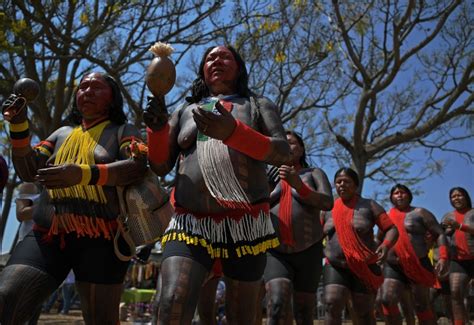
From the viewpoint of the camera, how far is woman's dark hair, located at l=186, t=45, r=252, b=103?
342 centimetres

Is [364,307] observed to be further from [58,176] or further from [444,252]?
[58,176]

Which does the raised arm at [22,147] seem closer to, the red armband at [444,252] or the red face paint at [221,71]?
the red face paint at [221,71]

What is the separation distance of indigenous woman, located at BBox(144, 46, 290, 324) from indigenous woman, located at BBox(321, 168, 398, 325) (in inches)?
107

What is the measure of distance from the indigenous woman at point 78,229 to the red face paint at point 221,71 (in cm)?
52

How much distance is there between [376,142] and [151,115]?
12.2m

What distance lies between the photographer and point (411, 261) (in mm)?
7488

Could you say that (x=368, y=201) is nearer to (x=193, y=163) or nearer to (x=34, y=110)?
(x=193, y=163)

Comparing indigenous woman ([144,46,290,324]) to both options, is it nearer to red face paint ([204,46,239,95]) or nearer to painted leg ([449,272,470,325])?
red face paint ([204,46,239,95])

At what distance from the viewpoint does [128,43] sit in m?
12.1

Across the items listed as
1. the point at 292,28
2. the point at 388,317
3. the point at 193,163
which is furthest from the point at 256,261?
the point at 292,28

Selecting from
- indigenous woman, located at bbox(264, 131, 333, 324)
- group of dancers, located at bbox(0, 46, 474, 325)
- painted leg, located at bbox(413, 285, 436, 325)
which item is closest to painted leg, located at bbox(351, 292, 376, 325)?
indigenous woman, located at bbox(264, 131, 333, 324)

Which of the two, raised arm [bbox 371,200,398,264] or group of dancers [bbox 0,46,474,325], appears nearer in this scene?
group of dancers [bbox 0,46,474,325]

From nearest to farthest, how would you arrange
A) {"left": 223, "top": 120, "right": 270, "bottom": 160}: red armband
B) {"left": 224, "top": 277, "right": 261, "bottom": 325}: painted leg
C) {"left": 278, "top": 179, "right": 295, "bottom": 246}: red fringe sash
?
{"left": 223, "top": 120, "right": 270, "bottom": 160}: red armband, {"left": 224, "top": 277, "right": 261, "bottom": 325}: painted leg, {"left": 278, "top": 179, "right": 295, "bottom": 246}: red fringe sash

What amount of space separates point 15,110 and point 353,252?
3647mm
